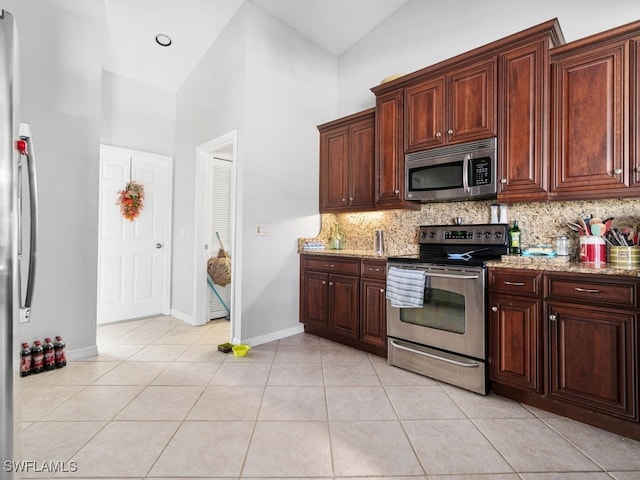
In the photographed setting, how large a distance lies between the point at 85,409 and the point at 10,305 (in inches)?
56.2

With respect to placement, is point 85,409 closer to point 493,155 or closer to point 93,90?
point 93,90

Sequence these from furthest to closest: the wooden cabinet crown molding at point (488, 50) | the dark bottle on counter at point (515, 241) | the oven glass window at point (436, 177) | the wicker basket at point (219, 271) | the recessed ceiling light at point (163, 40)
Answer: the wicker basket at point (219, 271) < the recessed ceiling light at point (163, 40) < the oven glass window at point (436, 177) < the dark bottle on counter at point (515, 241) < the wooden cabinet crown molding at point (488, 50)

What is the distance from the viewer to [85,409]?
213cm

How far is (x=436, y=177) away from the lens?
9.78 feet

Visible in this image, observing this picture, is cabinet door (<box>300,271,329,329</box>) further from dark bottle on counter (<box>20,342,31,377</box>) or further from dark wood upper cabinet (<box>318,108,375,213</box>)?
dark bottle on counter (<box>20,342,31,377</box>)

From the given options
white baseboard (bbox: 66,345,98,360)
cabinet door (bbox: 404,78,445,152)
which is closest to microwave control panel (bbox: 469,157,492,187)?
cabinet door (bbox: 404,78,445,152)

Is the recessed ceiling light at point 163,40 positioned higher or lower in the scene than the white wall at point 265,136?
higher

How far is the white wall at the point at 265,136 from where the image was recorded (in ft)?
11.2

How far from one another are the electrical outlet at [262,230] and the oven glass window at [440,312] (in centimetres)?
163

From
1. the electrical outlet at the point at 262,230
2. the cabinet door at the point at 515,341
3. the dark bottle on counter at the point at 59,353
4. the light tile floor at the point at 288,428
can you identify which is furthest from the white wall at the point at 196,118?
the cabinet door at the point at 515,341

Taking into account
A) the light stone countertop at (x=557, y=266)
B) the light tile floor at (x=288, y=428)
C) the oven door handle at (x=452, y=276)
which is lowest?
the light tile floor at (x=288, y=428)

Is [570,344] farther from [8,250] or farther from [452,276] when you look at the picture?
[8,250]

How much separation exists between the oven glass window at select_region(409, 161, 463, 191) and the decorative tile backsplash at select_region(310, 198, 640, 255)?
356 mm

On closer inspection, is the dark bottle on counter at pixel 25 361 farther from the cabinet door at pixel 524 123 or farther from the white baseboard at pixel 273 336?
the cabinet door at pixel 524 123
